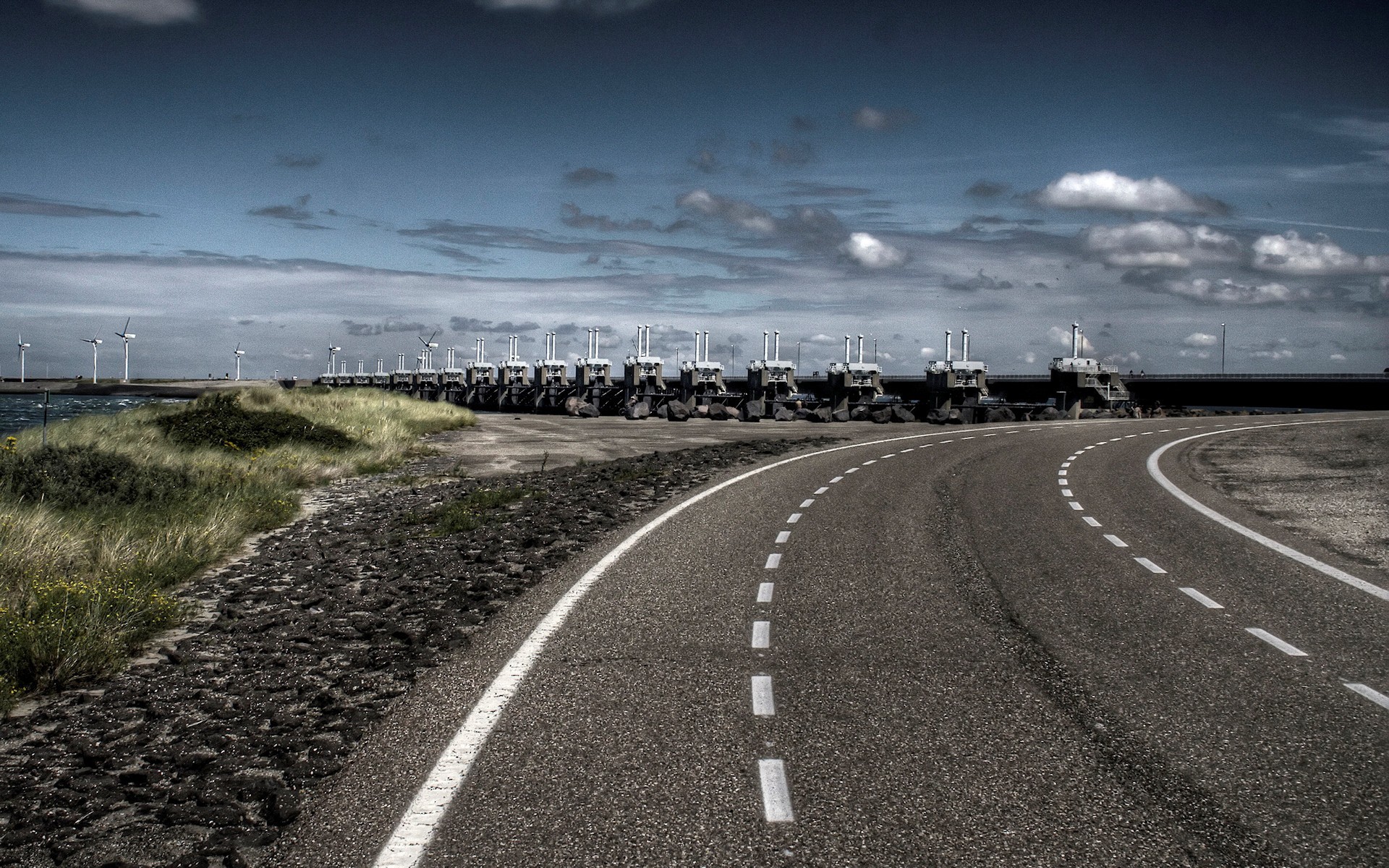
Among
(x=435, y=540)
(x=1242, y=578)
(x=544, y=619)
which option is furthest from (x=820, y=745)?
(x=435, y=540)

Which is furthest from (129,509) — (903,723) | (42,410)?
(42,410)

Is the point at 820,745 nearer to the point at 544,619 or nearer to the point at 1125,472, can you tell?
the point at 544,619

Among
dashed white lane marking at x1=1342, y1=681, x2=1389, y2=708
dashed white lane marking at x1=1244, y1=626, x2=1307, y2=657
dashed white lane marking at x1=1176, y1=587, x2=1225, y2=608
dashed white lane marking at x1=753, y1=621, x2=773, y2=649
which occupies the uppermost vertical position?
dashed white lane marking at x1=1176, y1=587, x2=1225, y2=608

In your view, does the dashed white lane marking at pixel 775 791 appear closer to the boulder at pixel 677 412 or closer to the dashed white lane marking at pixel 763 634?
the dashed white lane marking at pixel 763 634

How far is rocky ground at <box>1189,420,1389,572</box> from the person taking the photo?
12.8m

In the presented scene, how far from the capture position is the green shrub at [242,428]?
22.8 m

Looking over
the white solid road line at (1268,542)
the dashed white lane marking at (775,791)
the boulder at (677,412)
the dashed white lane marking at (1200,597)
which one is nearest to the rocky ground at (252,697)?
the dashed white lane marking at (775,791)

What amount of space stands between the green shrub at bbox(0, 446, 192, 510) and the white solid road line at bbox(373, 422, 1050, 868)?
7.24m

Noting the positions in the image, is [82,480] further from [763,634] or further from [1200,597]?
[1200,597]

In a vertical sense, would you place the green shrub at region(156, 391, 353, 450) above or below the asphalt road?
above

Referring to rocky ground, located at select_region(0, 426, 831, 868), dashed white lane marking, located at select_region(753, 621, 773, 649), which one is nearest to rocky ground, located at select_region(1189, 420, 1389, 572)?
dashed white lane marking, located at select_region(753, 621, 773, 649)

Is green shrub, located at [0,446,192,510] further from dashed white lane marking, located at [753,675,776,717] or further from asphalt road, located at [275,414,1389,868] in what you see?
dashed white lane marking, located at [753,675,776,717]

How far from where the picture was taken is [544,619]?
26.0 feet

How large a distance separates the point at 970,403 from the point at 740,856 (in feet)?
234
